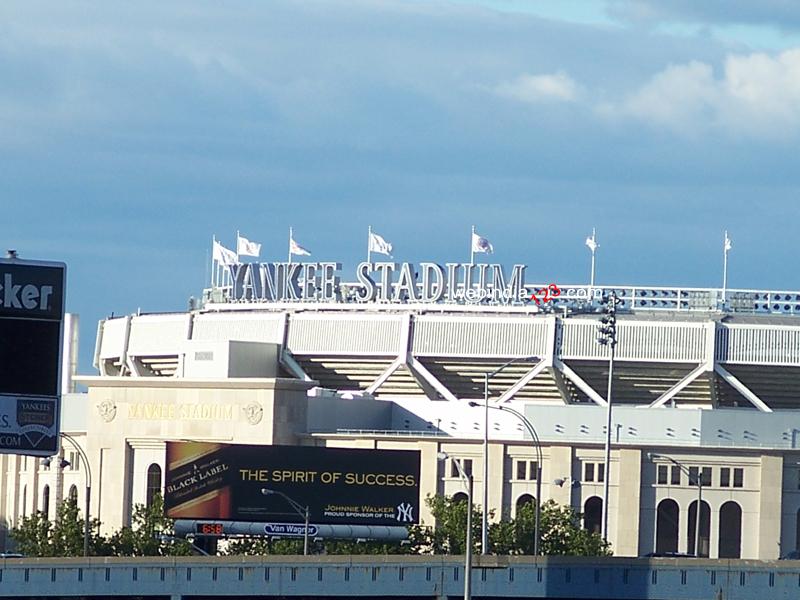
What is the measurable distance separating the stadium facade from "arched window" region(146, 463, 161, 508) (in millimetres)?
291

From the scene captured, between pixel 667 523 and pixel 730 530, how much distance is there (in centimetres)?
428

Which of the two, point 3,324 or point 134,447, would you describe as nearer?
point 3,324

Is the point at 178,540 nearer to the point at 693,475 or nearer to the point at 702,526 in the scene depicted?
the point at 693,475

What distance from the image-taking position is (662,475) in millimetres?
166875

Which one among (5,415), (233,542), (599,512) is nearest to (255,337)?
(599,512)

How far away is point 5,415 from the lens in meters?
68.1

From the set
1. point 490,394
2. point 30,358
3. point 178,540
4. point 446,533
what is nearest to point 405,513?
point 446,533

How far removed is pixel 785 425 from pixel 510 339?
21045mm

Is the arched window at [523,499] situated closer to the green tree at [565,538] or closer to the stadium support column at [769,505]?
the stadium support column at [769,505]

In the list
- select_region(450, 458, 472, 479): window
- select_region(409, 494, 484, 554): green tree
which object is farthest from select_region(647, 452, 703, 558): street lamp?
select_region(409, 494, 484, 554): green tree

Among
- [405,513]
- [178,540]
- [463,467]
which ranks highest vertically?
[463,467]

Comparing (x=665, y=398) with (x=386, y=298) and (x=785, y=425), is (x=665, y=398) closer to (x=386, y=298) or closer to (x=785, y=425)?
(x=785, y=425)

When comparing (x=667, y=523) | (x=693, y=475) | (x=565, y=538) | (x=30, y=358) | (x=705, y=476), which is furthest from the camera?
(x=705, y=476)

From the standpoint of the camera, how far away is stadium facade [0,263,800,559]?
16612 cm
